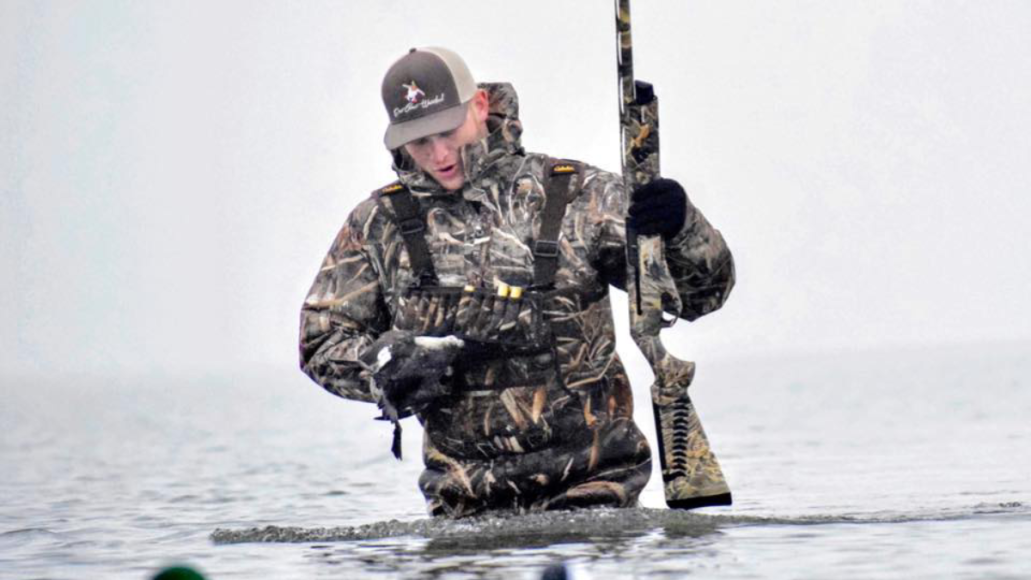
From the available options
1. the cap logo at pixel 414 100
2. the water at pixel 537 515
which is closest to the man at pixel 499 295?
the cap logo at pixel 414 100

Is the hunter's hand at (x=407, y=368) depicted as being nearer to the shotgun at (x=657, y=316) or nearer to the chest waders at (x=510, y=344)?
the chest waders at (x=510, y=344)

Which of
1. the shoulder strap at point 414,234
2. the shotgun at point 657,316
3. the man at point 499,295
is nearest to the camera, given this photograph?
the shotgun at point 657,316

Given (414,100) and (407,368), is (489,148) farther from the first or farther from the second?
(407,368)

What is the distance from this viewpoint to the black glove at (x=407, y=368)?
33.7 ft

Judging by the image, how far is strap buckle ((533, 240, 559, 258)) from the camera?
1054 cm

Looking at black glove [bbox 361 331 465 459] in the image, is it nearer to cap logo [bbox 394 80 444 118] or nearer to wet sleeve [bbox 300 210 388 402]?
wet sleeve [bbox 300 210 388 402]

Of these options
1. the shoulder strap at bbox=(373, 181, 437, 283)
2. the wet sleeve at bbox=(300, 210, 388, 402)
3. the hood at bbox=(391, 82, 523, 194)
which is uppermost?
the hood at bbox=(391, 82, 523, 194)

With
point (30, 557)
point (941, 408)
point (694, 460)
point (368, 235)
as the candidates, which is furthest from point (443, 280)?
point (941, 408)

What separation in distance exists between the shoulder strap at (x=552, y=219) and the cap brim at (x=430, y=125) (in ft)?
1.50

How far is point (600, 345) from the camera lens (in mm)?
10633

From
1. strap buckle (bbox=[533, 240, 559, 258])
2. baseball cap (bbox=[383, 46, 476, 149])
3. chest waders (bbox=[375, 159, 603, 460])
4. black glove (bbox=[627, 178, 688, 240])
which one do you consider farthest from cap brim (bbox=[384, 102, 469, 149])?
black glove (bbox=[627, 178, 688, 240])

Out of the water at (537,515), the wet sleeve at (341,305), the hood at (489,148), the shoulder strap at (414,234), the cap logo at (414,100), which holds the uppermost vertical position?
the cap logo at (414,100)

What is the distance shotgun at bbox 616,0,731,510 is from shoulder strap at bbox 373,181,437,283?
2.78 ft

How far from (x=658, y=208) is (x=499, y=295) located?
747mm
